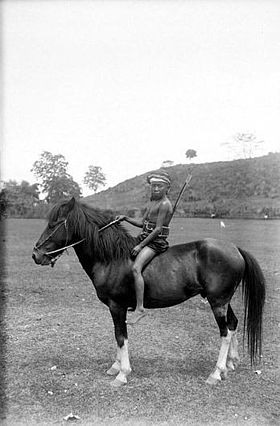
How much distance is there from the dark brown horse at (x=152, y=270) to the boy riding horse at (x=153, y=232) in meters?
0.16

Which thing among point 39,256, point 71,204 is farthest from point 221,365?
point 71,204

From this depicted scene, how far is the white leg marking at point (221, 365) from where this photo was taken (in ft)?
15.8

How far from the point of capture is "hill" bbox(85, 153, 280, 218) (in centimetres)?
3651

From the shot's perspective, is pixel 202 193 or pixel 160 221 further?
pixel 202 193

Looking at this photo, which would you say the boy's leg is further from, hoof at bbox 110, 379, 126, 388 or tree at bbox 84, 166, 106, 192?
tree at bbox 84, 166, 106, 192

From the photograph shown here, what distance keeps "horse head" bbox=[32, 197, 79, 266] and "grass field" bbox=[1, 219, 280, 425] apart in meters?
1.62

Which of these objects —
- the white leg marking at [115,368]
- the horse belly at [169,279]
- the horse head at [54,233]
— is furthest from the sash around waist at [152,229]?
the white leg marking at [115,368]

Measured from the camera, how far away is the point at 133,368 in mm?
5219

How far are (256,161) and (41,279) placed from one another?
51093mm

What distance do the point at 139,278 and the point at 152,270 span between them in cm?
25

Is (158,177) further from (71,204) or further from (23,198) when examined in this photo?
(23,198)

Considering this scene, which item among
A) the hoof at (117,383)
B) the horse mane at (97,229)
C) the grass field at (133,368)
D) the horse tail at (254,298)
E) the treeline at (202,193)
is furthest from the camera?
the treeline at (202,193)

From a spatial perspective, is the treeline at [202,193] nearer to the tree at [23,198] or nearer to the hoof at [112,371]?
the tree at [23,198]


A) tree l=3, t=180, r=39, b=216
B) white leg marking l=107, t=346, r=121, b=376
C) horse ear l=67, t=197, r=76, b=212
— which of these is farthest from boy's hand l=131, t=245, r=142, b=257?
tree l=3, t=180, r=39, b=216
